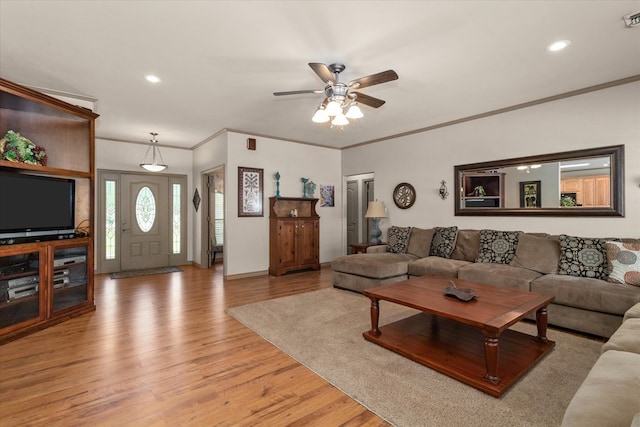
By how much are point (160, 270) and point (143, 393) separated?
4.76m

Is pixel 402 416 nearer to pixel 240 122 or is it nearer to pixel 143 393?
pixel 143 393

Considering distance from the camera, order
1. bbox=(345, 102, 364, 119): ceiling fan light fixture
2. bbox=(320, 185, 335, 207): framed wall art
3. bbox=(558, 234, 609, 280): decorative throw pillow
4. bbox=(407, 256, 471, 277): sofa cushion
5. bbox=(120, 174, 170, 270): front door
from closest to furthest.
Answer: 1. bbox=(345, 102, 364, 119): ceiling fan light fixture
2. bbox=(558, 234, 609, 280): decorative throw pillow
3. bbox=(407, 256, 471, 277): sofa cushion
4. bbox=(120, 174, 170, 270): front door
5. bbox=(320, 185, 335, 207): framed wall art

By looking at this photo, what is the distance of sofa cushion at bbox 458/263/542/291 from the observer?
11.2ft

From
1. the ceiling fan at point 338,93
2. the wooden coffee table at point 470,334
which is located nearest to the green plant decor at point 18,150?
the ceiling fan at point 338,93

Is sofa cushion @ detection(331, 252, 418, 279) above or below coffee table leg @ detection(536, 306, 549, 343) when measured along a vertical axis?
above

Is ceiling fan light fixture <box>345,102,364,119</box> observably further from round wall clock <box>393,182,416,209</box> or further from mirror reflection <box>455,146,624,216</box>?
round wall clock <box>393,182,416,209</box>

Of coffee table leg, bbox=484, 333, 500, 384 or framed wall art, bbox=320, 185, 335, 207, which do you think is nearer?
coffee table leg, bbox=484, 333, 500, 384

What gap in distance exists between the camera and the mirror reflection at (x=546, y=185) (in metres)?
3.56

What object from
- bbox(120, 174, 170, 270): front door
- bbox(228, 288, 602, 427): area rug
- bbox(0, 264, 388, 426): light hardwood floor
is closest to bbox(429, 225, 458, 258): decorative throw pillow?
bbox(228, 288, 602, 427): area rug

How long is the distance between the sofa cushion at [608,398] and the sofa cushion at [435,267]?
8.08ft

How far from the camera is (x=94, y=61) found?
3.01 metres

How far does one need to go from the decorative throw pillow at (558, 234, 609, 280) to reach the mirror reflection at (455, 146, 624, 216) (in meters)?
0.47

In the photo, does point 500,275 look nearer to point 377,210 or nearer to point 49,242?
point 377,210

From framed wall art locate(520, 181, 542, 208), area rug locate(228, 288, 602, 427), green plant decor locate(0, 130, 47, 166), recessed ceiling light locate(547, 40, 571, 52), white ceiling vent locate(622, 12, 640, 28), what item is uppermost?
recessed ceiling light locate(547, 40, 571, 52)
